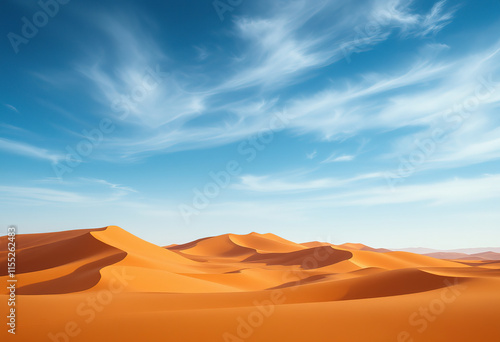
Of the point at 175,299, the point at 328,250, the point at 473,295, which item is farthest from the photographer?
the point at 328,250

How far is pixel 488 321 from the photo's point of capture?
6.38 meters

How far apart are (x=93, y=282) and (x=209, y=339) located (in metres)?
9.48

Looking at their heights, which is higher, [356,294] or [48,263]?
[48,263]

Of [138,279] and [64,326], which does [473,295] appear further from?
[138,279]

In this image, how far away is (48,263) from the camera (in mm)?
25531

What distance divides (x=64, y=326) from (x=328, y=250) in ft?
125

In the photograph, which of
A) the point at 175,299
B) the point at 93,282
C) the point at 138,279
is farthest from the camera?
the point at 138,279

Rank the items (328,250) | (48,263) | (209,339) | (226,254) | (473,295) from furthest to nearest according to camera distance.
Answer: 1. (226,254)
2. (328,250)
3. (48,263)
4. (473,295)
5. (209,339)

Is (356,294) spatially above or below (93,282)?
below

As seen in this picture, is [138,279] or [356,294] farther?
[138,279]

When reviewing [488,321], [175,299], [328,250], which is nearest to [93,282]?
[175,299]

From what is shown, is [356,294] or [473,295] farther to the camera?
[356,294]

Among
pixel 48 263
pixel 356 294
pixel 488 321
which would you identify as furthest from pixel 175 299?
pixel 48 263

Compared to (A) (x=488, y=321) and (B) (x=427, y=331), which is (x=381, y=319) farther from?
(A) (x=488, y=321)
